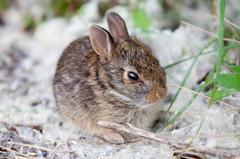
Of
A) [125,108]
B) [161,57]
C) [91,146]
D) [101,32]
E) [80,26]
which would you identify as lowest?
[91,146]

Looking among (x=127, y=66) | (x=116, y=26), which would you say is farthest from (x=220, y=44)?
(x=116, y=26)

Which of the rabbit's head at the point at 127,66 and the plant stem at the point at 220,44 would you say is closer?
the plant stem at the point at 220,44

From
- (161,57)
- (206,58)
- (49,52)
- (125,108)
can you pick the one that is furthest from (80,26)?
(125,108)

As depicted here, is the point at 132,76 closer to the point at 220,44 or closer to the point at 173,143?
the point at 173,143

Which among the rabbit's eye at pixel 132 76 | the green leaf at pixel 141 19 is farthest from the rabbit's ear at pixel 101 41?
the green leaf at pixel 141 19

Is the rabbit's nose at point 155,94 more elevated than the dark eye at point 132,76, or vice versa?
the dark eye at point 132,76

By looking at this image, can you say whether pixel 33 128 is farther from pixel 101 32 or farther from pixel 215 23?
pixel 215 23

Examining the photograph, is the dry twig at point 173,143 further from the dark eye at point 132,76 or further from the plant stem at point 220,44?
the plant stem at point 220,44

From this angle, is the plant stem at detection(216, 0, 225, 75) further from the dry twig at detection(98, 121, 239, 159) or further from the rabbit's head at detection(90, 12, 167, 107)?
the rabbit's head at detection(90, 12, 167, 107)

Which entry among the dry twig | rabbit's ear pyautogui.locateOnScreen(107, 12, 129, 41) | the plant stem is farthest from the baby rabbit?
the plant stem
